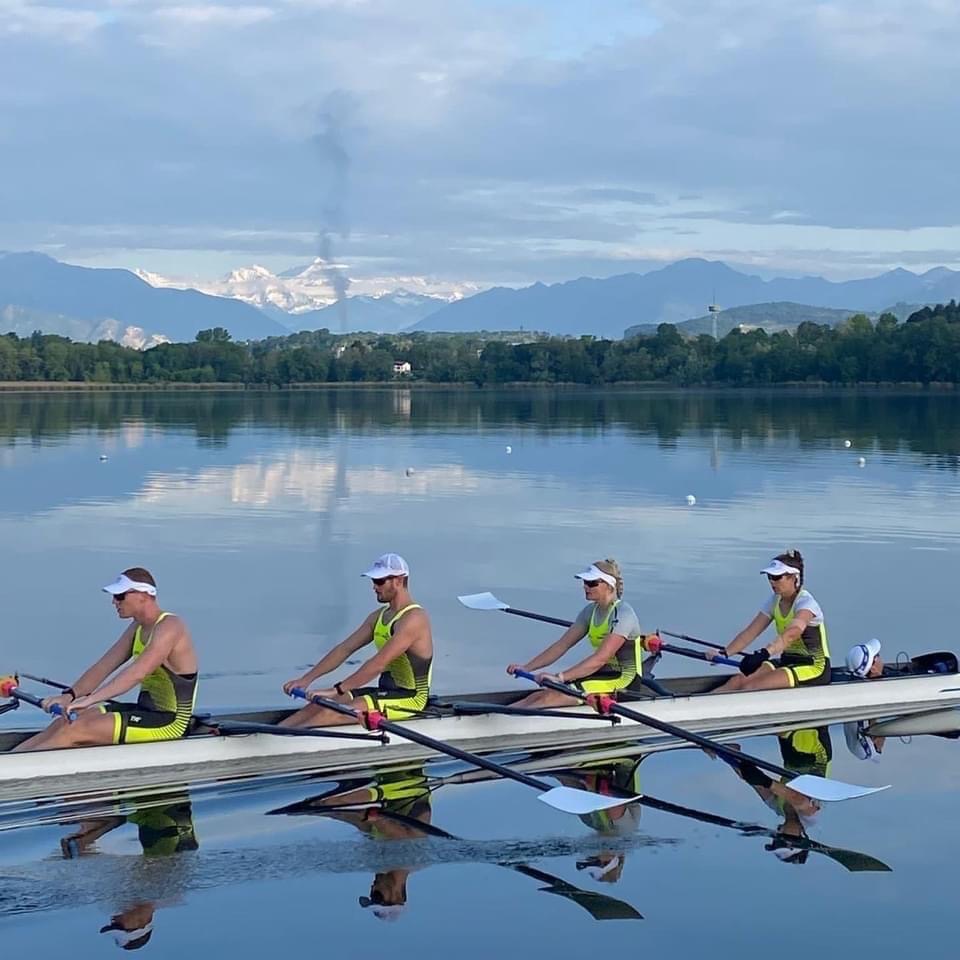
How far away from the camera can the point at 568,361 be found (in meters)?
183

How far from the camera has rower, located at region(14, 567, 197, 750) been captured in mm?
11656

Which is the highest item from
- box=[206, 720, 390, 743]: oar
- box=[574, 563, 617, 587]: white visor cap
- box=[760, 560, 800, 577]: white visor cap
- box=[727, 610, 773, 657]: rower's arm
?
box=[574, 563, 617, 587]: white visor cap

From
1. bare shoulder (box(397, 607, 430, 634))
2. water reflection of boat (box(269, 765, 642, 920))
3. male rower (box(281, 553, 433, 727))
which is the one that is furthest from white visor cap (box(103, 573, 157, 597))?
bare shoulder (box(397, 607, 430, 634))

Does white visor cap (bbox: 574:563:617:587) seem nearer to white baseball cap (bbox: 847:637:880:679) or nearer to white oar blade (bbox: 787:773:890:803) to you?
white oar blade (bbox: 787:773:890:803)

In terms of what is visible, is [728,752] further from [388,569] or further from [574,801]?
[388,569]

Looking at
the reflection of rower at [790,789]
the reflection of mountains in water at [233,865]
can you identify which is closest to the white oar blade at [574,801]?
the reflection of mountains in water at [233,865]

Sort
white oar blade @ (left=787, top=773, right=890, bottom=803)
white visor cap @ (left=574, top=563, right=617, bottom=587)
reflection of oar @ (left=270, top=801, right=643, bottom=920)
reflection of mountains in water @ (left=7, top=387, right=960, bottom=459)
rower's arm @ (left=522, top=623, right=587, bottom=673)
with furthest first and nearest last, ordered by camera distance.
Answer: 1. reflection of mountains in water @ (left=7, top=387, right=960, bottom=459)
2. rower's arm @ (left=522, top=623, right=587, bottom=673)
3. white visor cap @ (left=574, top=563, right=617, bottom=587)
4. white oar blade @ (left=787, top=773, right=890, bottom=803)
5. reflection of oar @ (left=270, top=801, right=643, bottom=920)

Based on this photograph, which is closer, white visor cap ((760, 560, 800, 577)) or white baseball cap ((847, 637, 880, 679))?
white visor cap ((760, 560, 800, 577))

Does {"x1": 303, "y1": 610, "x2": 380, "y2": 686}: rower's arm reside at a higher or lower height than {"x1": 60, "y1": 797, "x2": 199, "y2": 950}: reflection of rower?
higher

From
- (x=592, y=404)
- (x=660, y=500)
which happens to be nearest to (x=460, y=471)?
(x=660, y=500)

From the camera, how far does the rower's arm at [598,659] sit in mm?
13711

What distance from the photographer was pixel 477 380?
610 feet

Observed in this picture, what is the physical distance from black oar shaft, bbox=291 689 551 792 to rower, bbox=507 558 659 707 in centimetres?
147

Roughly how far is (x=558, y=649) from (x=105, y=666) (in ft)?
14.2
